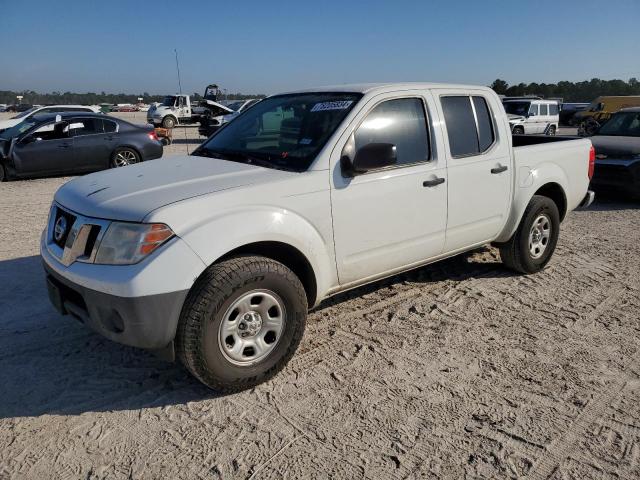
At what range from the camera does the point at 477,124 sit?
452 cm

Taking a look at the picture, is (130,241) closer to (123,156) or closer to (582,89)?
(123,156)

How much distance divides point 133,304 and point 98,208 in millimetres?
669

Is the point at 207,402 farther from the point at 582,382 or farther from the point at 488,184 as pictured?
the point at 488,184

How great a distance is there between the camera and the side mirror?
338cm

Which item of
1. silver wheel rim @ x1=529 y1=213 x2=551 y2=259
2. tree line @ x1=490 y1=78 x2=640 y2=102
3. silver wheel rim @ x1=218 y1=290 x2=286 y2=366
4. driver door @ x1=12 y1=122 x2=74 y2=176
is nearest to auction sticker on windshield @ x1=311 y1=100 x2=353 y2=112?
silver wheel rim @ x1=218 y1=290 x2=286 y2=366

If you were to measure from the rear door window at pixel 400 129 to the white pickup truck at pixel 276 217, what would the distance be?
1 centimetres

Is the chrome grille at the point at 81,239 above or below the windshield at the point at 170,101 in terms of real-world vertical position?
below

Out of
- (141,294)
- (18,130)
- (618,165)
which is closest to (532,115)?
(618,165)

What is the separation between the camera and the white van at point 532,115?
20.6m

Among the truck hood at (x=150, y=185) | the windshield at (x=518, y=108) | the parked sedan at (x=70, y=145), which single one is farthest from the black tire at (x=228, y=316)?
the windshield at (x=518, y=108)

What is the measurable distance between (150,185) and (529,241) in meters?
3.66

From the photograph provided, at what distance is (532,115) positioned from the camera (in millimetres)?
21016

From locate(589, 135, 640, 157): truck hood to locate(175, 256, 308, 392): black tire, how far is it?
8006 mm

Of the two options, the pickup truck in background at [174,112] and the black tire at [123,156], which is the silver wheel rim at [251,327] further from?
the pickup truck in background at [174,112]
